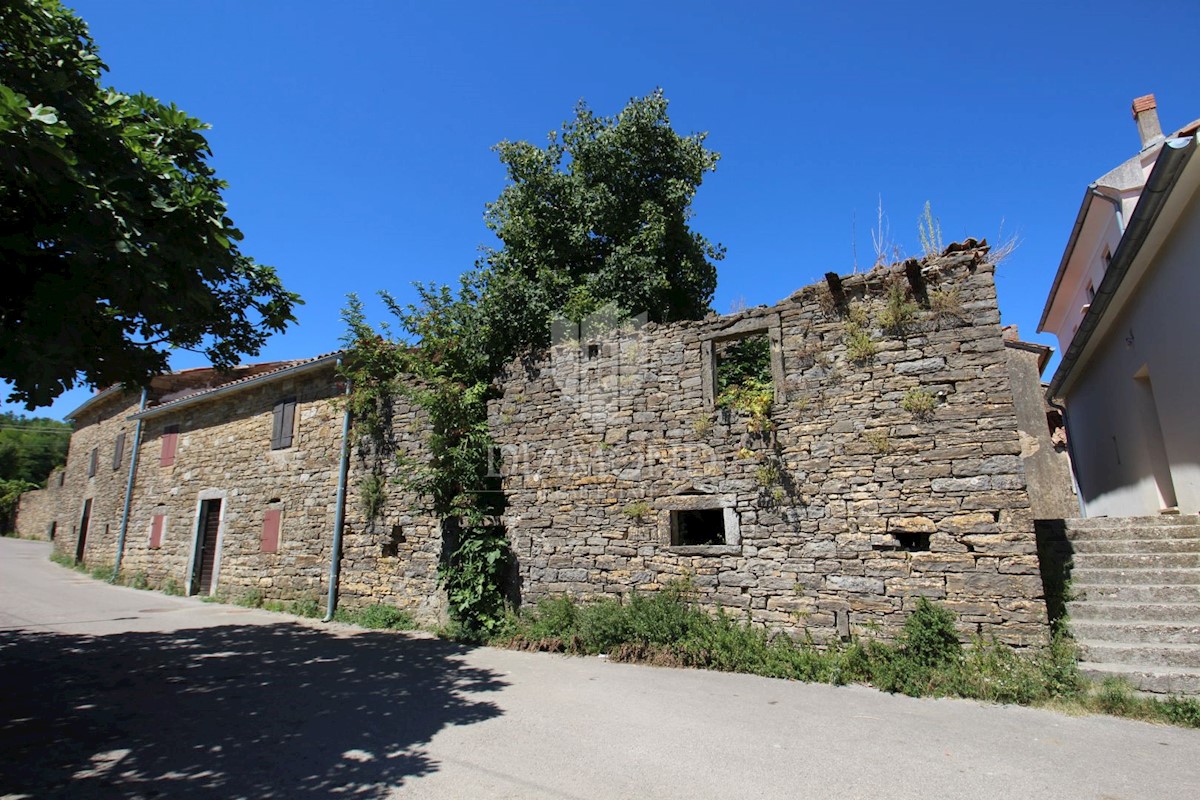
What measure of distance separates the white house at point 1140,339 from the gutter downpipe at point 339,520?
11805 millimetres

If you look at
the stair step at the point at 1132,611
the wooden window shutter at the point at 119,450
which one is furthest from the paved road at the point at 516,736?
the wooden window shutter at the point at 119,450

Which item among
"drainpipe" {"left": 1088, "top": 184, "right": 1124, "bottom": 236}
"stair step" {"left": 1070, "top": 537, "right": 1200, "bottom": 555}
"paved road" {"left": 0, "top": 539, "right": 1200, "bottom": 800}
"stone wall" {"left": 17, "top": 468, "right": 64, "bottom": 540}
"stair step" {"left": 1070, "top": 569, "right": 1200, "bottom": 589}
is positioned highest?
"drainpipe" {"left": 1088, "top": 184, "right": 1124, "bottom": 236}

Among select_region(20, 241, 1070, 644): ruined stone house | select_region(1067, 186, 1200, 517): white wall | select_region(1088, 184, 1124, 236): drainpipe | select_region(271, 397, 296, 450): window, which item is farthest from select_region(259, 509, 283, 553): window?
select_region(1088, 184, 1124, 236): drainpipe

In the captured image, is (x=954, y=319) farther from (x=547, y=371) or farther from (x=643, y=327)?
(x=547, y=371)

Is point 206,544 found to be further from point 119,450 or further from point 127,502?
point 119,450

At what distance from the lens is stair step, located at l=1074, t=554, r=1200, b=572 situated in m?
6.37

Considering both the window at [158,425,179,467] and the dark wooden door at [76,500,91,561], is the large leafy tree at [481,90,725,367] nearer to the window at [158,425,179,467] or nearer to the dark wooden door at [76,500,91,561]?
the window at [158,425,179,467]

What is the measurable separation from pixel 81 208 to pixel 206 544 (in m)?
12.0

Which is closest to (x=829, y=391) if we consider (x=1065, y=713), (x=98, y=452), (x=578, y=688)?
(x=1065, y=713)

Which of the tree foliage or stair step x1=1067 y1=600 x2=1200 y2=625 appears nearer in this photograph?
stair step x1=1067 y1=600 x2=1200 y2=625

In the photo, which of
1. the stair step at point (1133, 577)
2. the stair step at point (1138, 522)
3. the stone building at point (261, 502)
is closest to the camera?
the stair step at point (1133, 577)

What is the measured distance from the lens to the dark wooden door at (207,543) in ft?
45.9

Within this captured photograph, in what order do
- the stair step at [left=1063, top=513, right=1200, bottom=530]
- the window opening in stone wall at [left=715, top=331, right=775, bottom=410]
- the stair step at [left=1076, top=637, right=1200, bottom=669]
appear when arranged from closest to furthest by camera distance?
1. the stair step at [left=1076, top=637, right=1200, bottom=669]
2. the stair step at [left=1063, top=513, right=1200, bottom=530]
3. the window opening in stone wall at [left=715, top=331, right=775, bottom=410]

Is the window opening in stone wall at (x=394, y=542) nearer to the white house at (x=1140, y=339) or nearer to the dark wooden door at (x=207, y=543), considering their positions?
the dark wooden door at (x=207, y=543)
